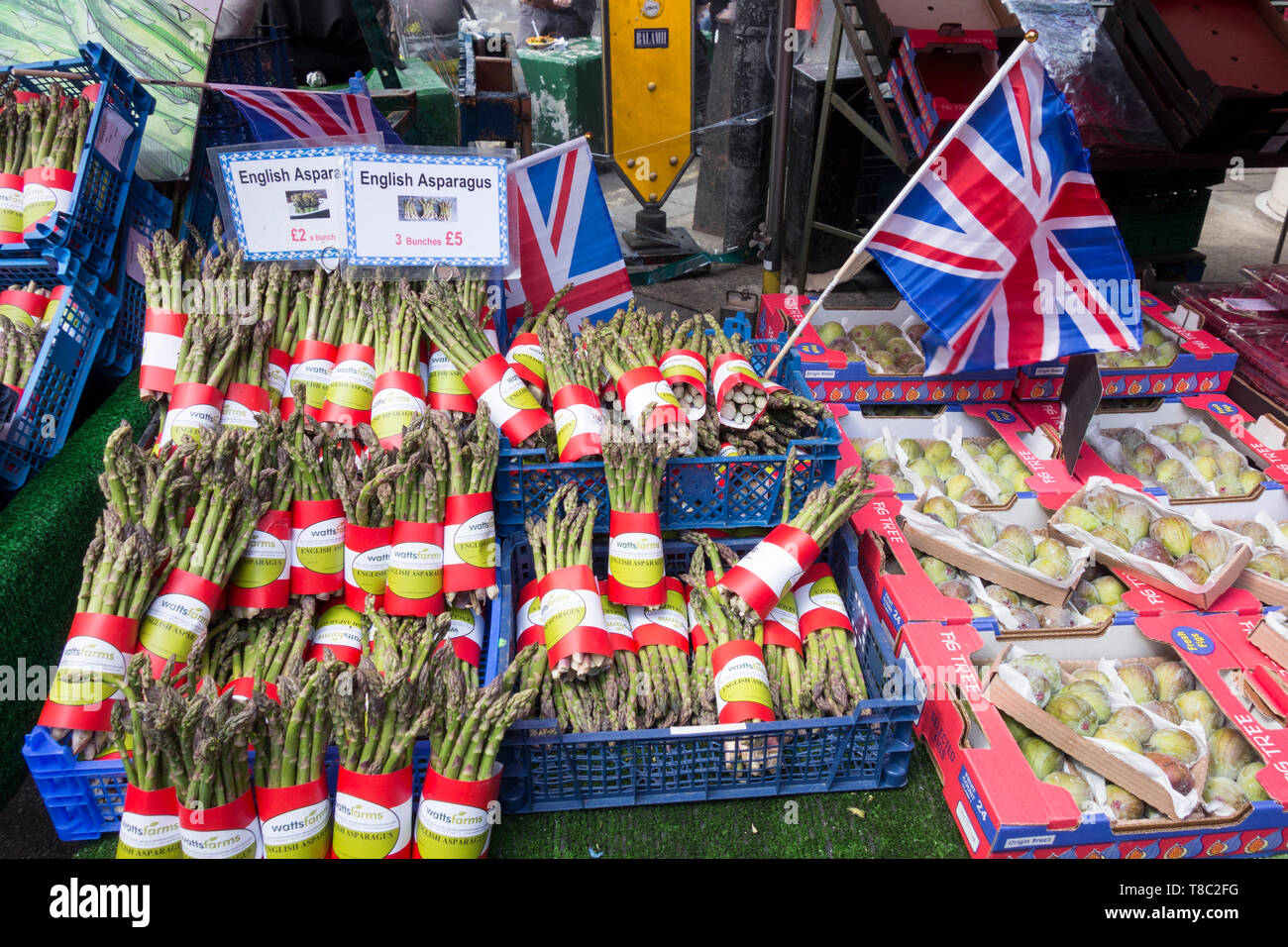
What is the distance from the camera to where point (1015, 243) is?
4.34 meters

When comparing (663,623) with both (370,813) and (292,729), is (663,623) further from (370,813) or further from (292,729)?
(292,729)

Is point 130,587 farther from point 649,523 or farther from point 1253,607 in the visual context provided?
point 1253,607

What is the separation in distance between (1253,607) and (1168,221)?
5.01 metres

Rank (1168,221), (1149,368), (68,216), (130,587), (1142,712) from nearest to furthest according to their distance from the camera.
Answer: (130,587)
(1142,712)
(68,216)
(1149,368)
(1168,221)

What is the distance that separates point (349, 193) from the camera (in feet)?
15.3

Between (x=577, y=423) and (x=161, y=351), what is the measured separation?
87.7 inches

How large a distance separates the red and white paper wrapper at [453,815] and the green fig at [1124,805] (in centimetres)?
243

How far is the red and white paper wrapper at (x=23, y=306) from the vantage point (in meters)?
4.48

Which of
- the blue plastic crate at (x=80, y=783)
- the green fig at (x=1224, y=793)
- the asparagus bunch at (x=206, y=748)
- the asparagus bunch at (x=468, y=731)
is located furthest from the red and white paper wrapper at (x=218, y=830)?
the green fig at (x=1224, y=793)

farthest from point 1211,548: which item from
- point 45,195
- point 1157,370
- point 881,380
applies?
point 45,195

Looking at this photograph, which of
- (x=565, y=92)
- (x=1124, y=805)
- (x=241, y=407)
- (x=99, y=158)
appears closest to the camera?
(x=1124, y=805)
